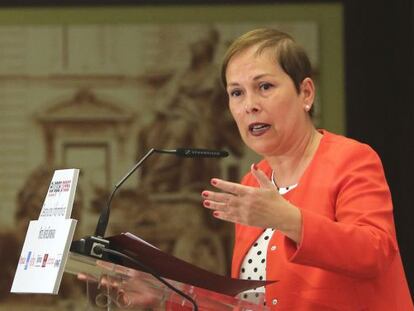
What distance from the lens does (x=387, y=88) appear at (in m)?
4.41

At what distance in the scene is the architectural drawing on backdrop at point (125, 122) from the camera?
14.7ft

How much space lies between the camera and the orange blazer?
1.78 meters

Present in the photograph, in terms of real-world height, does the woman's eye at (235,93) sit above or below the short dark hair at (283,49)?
below

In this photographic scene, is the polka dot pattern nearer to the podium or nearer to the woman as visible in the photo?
the woman

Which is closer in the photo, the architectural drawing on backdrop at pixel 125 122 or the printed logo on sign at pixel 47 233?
the printed logo on sign at pixel 47 233

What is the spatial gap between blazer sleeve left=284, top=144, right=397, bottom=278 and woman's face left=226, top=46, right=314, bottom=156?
0.62 feet

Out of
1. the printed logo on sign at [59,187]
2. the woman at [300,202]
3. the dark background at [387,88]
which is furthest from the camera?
the dark background at [387,88]

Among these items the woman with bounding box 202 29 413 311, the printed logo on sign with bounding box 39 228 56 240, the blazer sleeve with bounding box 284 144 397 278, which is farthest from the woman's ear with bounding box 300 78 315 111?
the printed logo on sign with bounding box 39 228 56 240

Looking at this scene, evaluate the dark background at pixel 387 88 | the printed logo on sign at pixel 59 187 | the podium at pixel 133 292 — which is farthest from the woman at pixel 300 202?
the dark background at pixel 387 88

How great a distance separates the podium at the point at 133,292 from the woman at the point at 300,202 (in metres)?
0.16

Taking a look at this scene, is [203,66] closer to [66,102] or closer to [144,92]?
[144,92]

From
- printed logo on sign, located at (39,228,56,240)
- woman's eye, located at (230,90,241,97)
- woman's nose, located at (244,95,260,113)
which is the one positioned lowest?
printed logo on sign, located at (39,228,56,240)

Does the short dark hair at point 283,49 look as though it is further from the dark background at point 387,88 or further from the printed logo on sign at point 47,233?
the dark background at point 387,88

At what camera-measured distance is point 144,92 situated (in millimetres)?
4531
